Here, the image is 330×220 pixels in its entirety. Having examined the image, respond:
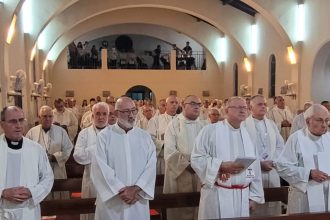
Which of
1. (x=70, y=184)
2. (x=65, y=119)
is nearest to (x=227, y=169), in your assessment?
(x=70, y=184)

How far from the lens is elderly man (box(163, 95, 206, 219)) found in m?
6.04

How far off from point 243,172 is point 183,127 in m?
1.95

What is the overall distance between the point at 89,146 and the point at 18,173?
6.58ft

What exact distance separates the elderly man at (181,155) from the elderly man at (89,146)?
3.34 ft

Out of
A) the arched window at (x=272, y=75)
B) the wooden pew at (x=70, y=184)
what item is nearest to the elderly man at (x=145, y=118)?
the wooden pew at (x=70, y=184)

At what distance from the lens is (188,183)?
6293 mm

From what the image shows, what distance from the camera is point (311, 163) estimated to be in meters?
4.42

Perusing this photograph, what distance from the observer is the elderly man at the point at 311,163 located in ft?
14.2

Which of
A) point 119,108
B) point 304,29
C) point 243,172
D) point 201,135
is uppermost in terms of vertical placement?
point 304,29

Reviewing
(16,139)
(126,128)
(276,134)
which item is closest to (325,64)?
(276,134)

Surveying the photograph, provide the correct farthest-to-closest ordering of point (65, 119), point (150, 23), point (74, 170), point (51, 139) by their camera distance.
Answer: point (150, 23)
point (65, 119)
point (74, 170)
point (51, 139)

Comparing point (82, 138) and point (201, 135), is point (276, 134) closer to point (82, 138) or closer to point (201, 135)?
point (201, 135)

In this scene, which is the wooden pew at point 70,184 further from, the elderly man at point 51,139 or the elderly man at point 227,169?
the elderly man at point 227,169

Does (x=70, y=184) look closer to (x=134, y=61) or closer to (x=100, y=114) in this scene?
(x=100, y=114)
